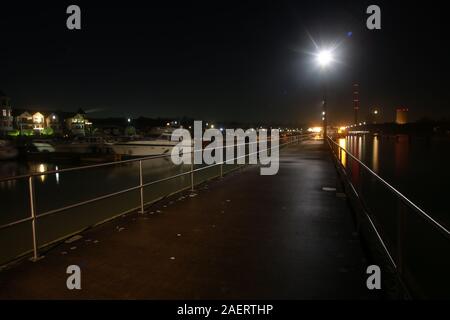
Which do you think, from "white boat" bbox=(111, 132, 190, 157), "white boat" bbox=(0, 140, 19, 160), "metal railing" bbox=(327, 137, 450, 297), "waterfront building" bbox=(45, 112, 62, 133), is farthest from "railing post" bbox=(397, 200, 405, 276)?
"waterfront building" bbox=(45, 112, 62, 133)

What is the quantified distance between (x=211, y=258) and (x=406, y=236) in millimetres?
9167

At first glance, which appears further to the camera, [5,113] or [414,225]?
[5,113]

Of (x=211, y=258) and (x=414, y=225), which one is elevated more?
(x=211, y=258)

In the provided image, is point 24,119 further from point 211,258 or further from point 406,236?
point 211,258

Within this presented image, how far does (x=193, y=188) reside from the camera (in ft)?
33.2

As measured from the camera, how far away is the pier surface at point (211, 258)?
3.71 meters

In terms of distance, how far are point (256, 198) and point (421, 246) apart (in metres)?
7.51

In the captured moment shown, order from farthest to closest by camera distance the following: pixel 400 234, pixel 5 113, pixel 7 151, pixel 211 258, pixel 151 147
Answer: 1. pixel 5 113
2. pixel 7 151
3. pixel 151 147
4. pixel 211 258
5. pixel 400 234

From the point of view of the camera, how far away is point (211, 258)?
461cm

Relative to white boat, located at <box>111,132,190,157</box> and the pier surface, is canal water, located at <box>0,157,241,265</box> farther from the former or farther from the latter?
the pier surface

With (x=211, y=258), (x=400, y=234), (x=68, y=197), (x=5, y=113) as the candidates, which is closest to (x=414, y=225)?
(x=400, y=234)

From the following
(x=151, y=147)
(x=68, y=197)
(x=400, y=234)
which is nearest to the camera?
(x=400, y=234)

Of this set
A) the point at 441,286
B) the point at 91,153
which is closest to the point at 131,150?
the point at 91,153
